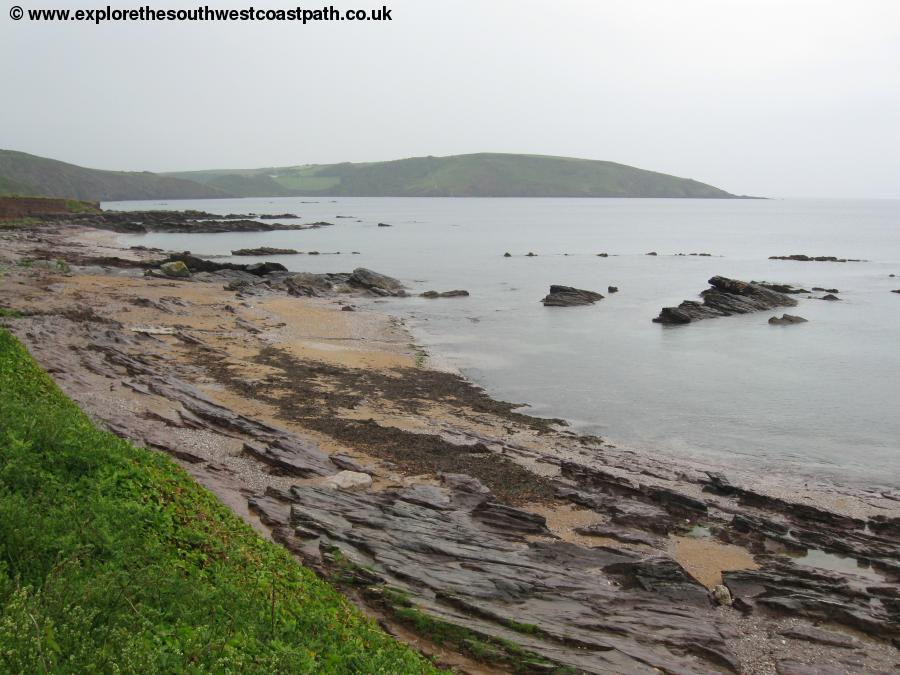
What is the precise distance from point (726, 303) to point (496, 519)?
4484 centimetres

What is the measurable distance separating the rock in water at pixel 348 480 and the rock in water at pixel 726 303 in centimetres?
3700

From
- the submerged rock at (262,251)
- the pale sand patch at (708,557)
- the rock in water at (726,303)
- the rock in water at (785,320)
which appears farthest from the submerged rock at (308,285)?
the pale sand patch at (708,557)

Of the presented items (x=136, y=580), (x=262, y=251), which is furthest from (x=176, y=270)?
(x=136, y=580)

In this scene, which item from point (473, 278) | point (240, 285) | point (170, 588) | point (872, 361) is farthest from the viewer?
point (473, 278)

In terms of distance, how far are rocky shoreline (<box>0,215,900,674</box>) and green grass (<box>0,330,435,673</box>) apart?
2176 millimetres

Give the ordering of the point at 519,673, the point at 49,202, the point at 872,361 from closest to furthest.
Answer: the point at 519,673 < the point at 872,361 < the point at 49,202

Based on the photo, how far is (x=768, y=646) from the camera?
1149 cm

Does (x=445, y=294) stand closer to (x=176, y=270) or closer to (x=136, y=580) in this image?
(x=176, y=270)

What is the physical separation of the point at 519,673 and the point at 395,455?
10.4m

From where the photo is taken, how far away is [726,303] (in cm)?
5394

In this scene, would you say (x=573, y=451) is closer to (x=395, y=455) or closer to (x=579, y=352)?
(x=395, y=455)

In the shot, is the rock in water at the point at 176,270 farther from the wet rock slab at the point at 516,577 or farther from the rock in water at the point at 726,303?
the wet rock slab at the point at 516,577

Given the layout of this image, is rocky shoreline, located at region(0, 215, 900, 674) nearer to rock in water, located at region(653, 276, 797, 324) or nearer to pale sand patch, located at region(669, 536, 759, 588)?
pale sand patch, located at region(669, 536, 759, 588)

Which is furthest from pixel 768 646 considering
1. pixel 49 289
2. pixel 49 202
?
pixel 49 202
